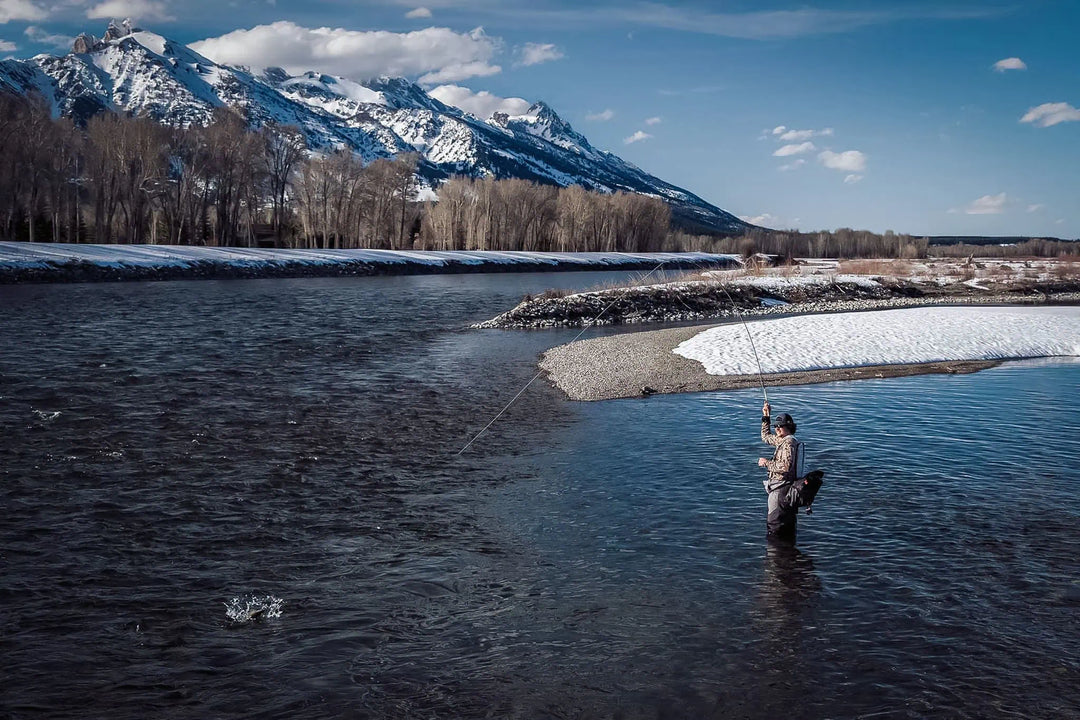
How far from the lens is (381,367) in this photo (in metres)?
25.5

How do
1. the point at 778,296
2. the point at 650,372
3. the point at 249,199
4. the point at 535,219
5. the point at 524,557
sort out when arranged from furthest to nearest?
the point at 535,219 < the point at 249,199 < the point at 778,296 < the point at 650,372 < the point at 524,557

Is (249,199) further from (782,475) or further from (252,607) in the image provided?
(782,475)

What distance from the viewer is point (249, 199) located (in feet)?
323

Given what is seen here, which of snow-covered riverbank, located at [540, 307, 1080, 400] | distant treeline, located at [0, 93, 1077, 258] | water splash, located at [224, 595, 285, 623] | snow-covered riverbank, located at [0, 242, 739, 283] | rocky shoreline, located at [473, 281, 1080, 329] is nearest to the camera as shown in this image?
water splash, located at [224, 595, 285, 623]

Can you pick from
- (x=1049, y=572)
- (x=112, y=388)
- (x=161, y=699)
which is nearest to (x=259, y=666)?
(x=161, y=699)

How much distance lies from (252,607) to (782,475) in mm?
6469

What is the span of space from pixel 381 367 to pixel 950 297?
147 feet

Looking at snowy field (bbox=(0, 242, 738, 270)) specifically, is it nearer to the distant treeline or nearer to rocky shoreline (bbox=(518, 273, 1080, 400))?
the distant treeline

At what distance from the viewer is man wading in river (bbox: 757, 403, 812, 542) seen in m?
10.2

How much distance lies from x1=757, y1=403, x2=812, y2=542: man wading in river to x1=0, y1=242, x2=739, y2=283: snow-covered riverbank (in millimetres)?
59472

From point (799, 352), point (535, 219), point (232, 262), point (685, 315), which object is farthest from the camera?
point (535, 219)

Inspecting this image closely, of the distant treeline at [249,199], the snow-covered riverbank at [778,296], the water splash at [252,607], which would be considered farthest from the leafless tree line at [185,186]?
the water splash at [252,607]

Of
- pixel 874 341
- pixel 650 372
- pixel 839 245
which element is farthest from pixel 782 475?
pixel 839 245

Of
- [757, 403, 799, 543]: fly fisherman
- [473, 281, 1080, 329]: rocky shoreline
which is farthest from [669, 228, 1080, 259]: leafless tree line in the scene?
[757, 403, 799, 543]: fly fisherman
